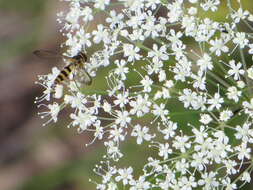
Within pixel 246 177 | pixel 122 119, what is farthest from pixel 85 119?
pixel 246 177

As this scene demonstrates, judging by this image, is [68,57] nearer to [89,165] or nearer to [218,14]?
[218,14]

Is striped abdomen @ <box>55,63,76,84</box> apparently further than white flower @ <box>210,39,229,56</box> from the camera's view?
Yes

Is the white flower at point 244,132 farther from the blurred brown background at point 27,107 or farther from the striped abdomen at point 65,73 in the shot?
the blurred brown background at point 27,107

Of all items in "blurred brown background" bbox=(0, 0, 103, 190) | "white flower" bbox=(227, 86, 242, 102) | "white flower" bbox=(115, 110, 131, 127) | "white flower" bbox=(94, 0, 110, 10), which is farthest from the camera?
"blurred brown background" bbox=(0, 0, 103, 190)

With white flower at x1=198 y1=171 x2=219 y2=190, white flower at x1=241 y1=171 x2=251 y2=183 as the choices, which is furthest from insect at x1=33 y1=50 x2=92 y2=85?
white flower at x1=241 y1=171 x2=251 y2=183

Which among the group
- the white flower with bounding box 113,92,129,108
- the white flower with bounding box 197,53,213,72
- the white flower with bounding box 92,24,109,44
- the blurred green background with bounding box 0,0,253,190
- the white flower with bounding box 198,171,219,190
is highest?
the blurred green background with bounding box 0,0,253,190

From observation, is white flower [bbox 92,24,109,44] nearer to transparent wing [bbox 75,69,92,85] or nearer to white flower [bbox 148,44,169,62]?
transparent wing [bbox 75,69,92,85]

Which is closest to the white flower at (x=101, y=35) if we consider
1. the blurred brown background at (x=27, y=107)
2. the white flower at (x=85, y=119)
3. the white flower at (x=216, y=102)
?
the white flower at (x=85, y=119)
